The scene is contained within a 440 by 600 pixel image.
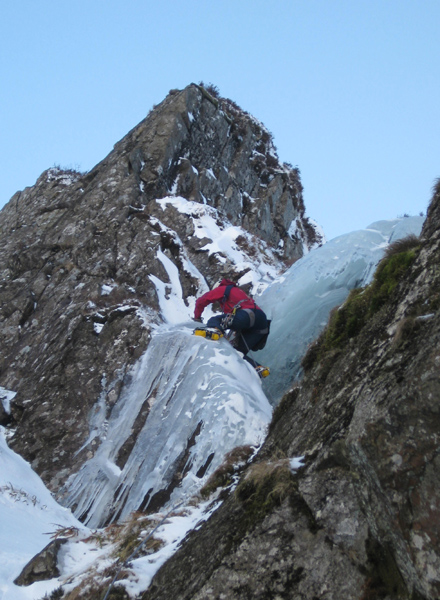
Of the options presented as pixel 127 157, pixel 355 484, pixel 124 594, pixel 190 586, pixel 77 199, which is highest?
pixel 127 157

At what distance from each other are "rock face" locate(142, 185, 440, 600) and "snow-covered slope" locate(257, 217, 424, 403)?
5.24m

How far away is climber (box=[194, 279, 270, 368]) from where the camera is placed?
29.9 ft

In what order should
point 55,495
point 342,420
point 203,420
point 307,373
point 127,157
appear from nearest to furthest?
1. point 342,420
2. point 307,373
3. point 203,420
4. point 55,495
5. point 127,157

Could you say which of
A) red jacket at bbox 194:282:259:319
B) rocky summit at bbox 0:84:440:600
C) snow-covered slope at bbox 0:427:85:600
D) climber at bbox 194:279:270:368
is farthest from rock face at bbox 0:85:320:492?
climber at bbox 194:279:270:368

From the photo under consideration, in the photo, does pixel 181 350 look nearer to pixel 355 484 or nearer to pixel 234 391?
pixel 234 391

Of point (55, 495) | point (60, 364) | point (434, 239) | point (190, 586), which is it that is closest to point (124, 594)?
point (190, 586)

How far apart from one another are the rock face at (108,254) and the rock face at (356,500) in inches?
242

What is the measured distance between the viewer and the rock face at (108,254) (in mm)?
10242

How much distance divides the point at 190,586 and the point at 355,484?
1.28 meters

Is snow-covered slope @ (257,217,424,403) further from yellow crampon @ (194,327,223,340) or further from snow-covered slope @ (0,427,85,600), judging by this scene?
snow-covered slope @ (0,427,85,600)

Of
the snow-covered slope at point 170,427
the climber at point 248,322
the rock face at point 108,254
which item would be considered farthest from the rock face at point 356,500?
the rock face at point 108,254

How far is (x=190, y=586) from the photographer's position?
3301 millimetres

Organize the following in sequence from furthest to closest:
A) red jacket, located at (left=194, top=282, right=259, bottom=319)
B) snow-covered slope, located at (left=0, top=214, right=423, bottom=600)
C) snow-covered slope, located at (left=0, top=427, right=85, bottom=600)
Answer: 1. red jacket, located at (left=194, top=282, right=259, bottom=319)
2. snow-covered slope, located at (left=0, top=214, right=423, bottom=600)
3. snow-covered slope, located at (left=0, top=427, right=85, bottom=600)

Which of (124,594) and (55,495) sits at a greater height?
(124,594)
